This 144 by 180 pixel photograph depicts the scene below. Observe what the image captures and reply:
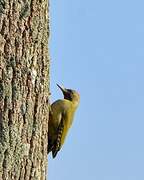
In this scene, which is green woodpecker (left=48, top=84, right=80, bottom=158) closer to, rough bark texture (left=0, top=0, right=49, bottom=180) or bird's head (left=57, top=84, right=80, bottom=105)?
bird's head (left=57, top=84, right=80, bottom=105)

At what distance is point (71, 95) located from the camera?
8148 millimetres

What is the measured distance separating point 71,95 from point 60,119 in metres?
1.26

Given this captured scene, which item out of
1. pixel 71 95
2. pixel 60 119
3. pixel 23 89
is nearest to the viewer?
pixel 23 89

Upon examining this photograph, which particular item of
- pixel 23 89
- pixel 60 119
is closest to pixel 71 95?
pixel 60 119

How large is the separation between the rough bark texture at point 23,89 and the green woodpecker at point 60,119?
189 cm

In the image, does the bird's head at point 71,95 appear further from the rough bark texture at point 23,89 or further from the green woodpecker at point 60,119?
the rough bark texture at point 23,89

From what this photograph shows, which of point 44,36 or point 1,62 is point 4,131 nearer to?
point 1,62

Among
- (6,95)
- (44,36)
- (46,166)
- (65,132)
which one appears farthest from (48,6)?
(65,132)

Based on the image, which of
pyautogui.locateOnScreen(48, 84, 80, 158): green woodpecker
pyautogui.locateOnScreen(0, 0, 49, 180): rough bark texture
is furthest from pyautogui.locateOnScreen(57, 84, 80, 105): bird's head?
pyautogui.locateOnScreen(0, 0, 49, 180): rough bark texture

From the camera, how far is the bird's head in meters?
8.02

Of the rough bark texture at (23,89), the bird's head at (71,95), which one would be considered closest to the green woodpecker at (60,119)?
the bird's head at (71,95)

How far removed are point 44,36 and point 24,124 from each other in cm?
81

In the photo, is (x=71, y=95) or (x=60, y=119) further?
(x=71, y=95)

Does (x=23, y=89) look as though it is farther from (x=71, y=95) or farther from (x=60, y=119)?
(x=71, y=95)
